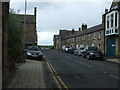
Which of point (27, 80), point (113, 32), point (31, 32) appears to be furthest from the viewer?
point (31, 32)

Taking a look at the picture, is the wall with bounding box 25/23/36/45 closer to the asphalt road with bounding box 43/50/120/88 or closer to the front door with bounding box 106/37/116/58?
the front door with bounding box 106/37/116/58

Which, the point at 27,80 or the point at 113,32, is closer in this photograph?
the point at 27,80

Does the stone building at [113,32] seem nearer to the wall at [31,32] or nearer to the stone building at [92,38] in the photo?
the stone building at [92,38]

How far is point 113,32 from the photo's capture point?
35156mm

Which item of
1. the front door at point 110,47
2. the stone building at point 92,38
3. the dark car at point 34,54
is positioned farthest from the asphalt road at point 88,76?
the stone building at point 92,38

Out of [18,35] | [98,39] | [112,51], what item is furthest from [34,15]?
[18,35]

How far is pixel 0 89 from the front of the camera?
28.6 feet

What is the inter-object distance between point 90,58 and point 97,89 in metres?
24.5

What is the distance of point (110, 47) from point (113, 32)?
3.39m

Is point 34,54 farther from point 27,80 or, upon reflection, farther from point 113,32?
point 27,80

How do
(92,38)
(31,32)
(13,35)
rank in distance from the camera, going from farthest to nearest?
(31,32) < (92,38) < (13,35)

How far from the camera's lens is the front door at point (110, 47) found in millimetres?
36287

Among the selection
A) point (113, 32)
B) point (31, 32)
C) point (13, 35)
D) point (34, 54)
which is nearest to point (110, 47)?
point (113, 32)

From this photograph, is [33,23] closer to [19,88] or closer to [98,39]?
[98,39]
